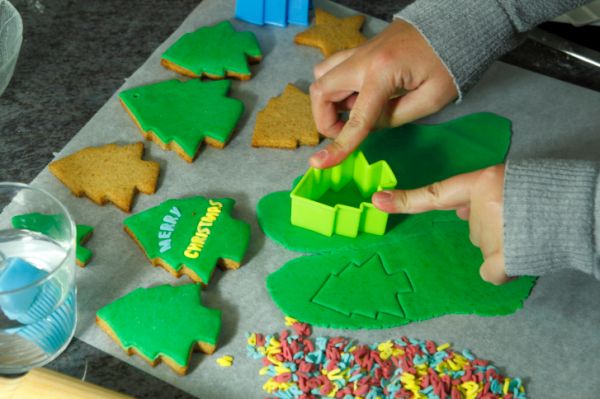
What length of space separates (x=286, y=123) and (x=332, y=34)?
27 centimetres

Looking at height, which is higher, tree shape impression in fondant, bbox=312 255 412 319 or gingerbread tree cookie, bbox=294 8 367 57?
gingerbread tree cookie, bbox=294 8 367 57

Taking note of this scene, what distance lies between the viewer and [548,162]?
99cm

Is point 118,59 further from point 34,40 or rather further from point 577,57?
point 577,57

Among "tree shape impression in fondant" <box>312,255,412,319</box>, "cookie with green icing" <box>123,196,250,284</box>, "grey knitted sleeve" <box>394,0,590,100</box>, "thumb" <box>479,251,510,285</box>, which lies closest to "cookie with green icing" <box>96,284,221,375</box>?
"cookie with green icing" <box>123,196,250,284</box>

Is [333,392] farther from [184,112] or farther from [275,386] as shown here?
[184,112]

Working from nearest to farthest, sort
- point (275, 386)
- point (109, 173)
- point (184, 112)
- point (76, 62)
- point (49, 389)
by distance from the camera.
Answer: point (49, 389)
point (275, 386)
point (109, 173)
point (184, 112)
point (76, 62)

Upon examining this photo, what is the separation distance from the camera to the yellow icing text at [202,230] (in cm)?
112

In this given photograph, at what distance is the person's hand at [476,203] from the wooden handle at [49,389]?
1.61 feet

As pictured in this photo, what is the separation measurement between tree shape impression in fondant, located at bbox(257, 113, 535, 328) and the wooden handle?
32cm

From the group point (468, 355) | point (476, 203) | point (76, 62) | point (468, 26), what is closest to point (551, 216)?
point (476, 203)

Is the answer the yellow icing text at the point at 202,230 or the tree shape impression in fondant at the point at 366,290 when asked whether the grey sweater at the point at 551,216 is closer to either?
the tree shape impression in fondant at the point at 366,290

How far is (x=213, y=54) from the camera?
4.61 feet

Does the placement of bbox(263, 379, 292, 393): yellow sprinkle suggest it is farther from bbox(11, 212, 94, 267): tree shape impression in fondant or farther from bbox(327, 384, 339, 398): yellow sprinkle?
bbox(11, 212, 94, 267): tree shape impression in fondant

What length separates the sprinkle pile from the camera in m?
1.00
